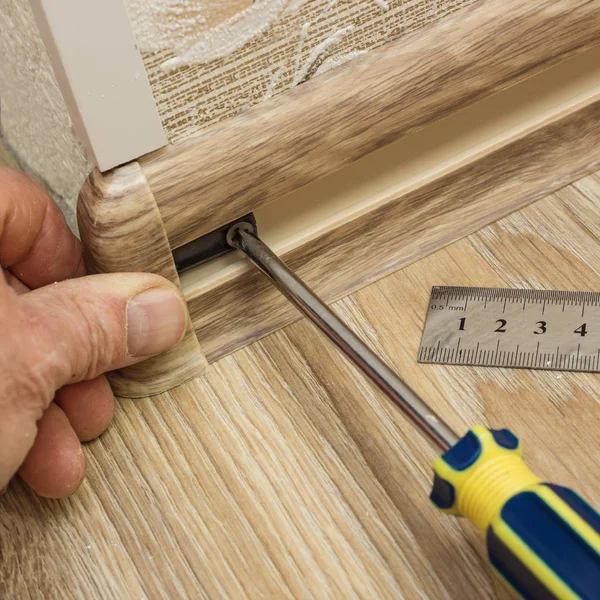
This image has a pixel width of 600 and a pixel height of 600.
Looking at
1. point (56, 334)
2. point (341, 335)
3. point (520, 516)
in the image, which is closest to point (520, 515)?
point (520, 516)

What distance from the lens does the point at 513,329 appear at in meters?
0.61

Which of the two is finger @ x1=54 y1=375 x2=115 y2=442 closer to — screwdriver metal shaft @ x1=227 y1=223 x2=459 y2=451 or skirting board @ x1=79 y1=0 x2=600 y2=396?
skirting board @ x1=79 y1=0 x2=600 y2=396

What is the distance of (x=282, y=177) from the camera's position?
0.55m

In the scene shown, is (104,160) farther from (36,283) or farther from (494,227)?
(494,227)

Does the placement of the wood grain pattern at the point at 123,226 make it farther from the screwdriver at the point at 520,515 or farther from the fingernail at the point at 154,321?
the screwdriver at the point at 520,515

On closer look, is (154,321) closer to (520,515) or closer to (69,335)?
(69,335)

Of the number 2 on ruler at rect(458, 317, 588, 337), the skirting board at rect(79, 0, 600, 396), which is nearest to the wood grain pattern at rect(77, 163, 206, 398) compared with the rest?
the skirting board at rect(79, 0, 600, 396)

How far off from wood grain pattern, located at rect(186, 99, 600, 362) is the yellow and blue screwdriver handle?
25 cm

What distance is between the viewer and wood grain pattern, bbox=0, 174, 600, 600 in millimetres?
515

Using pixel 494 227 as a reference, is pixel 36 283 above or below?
above

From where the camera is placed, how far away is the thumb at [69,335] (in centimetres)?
47

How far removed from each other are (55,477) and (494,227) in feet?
1.30

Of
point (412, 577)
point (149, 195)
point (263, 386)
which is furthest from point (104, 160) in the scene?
point (412, 577)

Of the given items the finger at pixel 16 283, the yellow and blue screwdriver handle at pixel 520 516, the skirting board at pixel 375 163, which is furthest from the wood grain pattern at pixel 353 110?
the yellow and blue screwdriver handle at pixel 520 516
